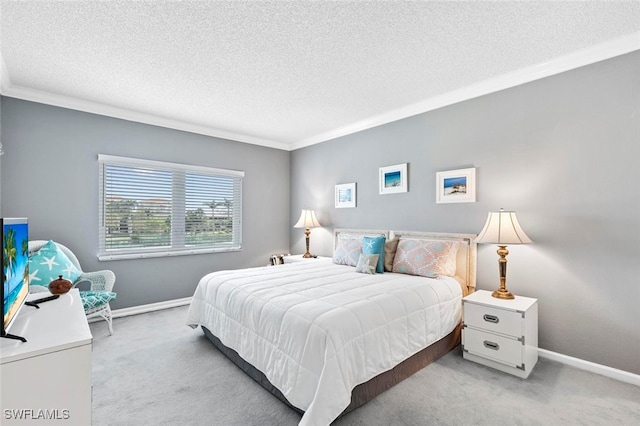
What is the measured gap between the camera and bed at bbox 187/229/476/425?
1776 millimetres

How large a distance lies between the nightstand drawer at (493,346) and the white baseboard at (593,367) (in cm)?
62

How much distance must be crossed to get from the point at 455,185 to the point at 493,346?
1.67 metres

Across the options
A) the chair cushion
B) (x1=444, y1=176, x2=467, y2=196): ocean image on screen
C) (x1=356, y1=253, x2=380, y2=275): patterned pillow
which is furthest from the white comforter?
(x1=444, y1=176, x2=467, y2=196): ocean image on screen

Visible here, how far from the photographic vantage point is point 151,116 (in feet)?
13.3

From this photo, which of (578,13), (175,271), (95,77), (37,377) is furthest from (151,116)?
(578,13)

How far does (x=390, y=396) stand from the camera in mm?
2127

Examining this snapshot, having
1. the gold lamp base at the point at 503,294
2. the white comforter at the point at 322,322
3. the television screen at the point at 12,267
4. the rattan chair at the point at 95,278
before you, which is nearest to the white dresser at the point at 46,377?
the television screen at the point at 12,267

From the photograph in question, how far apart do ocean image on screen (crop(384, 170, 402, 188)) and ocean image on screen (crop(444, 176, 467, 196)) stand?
634 mm

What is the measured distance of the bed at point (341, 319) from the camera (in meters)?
1.78

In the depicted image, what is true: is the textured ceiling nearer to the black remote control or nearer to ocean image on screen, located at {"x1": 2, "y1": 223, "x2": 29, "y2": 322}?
ocean image on screen, located at {"x1": 2, "y1": 223, "x2": 29, "y2": 322}

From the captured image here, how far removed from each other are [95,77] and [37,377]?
291 centimetres

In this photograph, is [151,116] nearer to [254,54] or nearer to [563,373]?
[254,54]

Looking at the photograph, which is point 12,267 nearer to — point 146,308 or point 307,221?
point 146,308

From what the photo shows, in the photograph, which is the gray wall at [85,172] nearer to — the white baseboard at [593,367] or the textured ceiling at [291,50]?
the textured ceiling at [291,50]
